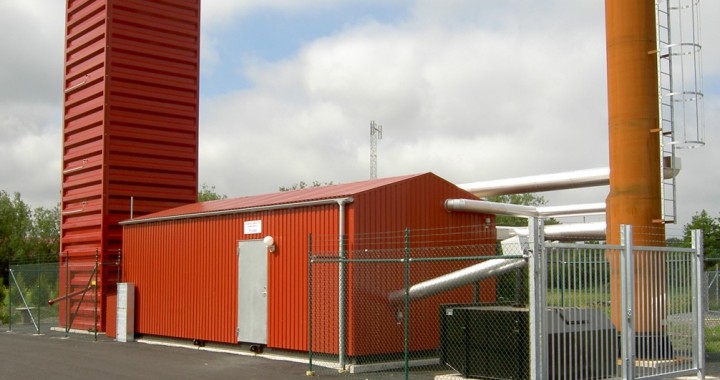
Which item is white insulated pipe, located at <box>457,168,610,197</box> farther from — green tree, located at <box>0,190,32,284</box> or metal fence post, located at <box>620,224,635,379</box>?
green tree, located at <box>0,190,32,284</box>

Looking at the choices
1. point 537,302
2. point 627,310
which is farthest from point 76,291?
point 627,310

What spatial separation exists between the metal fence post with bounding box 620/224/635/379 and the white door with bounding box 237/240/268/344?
7.31 m

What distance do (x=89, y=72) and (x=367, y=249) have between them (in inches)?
474

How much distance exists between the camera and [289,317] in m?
15.9

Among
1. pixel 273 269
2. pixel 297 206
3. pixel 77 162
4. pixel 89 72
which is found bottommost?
pixel 273 269

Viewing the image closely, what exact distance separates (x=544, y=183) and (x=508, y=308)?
885 centimetres

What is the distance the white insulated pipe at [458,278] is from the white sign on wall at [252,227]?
3.36 m

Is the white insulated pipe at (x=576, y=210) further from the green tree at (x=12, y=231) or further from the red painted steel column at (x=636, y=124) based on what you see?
the green tree at (x=12, y=231)

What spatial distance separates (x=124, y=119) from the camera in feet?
74.3

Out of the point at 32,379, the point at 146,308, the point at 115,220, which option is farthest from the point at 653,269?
the point at 115,220

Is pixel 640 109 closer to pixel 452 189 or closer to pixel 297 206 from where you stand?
pixel 452 189

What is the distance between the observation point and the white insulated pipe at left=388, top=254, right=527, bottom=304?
525 inches

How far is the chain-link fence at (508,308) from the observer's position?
11.1 metres

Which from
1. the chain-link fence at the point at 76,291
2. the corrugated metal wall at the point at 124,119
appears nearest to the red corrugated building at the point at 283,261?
the chain-link fence at the point at 76,291
